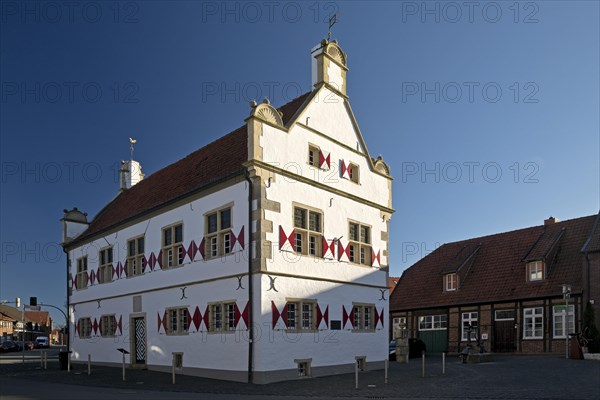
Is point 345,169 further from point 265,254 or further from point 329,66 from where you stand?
point 265,254

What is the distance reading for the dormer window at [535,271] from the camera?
3064 cm

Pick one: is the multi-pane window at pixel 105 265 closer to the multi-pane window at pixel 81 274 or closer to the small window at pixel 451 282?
the multi-pane window at pixel 81 274

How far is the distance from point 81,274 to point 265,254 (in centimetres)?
1561

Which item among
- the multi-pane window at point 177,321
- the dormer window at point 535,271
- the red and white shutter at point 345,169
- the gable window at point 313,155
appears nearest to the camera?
the multi-pane window at point 177,321

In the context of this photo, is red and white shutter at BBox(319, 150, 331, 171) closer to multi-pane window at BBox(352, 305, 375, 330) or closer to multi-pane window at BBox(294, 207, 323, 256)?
multi-pane window at BBox(294, 207, 323, 256)

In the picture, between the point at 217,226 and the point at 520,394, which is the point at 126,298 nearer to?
the point at 217,226

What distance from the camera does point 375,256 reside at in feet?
74.2

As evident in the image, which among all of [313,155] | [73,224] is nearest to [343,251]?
[313,155]

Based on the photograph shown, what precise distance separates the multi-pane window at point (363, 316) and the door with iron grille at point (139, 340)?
847cm

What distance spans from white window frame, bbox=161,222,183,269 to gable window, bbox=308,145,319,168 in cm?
544

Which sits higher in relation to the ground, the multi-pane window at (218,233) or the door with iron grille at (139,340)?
the multi-pane window at (218,233)

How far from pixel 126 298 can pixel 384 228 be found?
11419 millimetres

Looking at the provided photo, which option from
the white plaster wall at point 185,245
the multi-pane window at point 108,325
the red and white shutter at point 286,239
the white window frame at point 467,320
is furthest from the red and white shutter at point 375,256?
the white window frame at point 467,320

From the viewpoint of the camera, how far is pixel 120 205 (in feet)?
94.9
